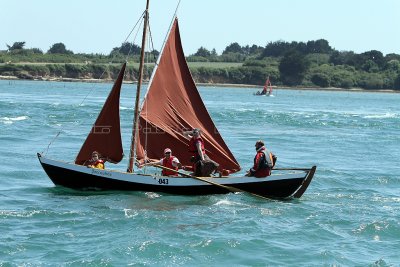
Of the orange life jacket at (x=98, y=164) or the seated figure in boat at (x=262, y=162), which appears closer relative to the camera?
the seated figure in boat at (x=262, y=162)

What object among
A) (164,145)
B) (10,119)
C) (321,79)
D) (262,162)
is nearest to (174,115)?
(164,145)

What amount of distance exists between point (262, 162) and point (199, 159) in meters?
2.19

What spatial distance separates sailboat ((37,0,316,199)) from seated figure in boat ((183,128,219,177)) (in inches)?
16.2

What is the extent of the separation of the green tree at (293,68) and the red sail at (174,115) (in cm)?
16325

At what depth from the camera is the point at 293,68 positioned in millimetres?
195625

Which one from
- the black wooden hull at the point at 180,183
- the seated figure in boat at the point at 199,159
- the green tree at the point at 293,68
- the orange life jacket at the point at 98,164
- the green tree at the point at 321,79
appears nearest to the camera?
the black wooden hull at the point at 180,183

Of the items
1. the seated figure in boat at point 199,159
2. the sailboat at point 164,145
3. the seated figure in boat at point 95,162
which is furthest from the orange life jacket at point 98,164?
the seated figure in boat at point 199,159

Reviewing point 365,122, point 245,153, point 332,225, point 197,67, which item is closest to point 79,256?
point 332,225

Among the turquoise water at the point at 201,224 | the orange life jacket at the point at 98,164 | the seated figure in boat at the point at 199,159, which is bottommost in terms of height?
the turquoise water at the point at 201,224

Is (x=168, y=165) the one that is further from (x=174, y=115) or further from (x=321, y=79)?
(x=321, y=79)

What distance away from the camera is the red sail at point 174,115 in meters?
31.0

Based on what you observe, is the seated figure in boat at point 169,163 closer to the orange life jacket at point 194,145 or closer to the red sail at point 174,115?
the orange life jacket at point 194,145

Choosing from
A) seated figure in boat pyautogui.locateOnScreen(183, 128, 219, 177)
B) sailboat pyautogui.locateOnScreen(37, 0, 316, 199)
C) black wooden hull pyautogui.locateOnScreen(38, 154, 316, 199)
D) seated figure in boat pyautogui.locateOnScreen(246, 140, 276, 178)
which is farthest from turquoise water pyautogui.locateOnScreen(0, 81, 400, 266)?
seated figure in boat pyautogui.locateOnScreen(246, 140, 276, 178)

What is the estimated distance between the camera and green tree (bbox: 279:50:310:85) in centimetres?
19388
